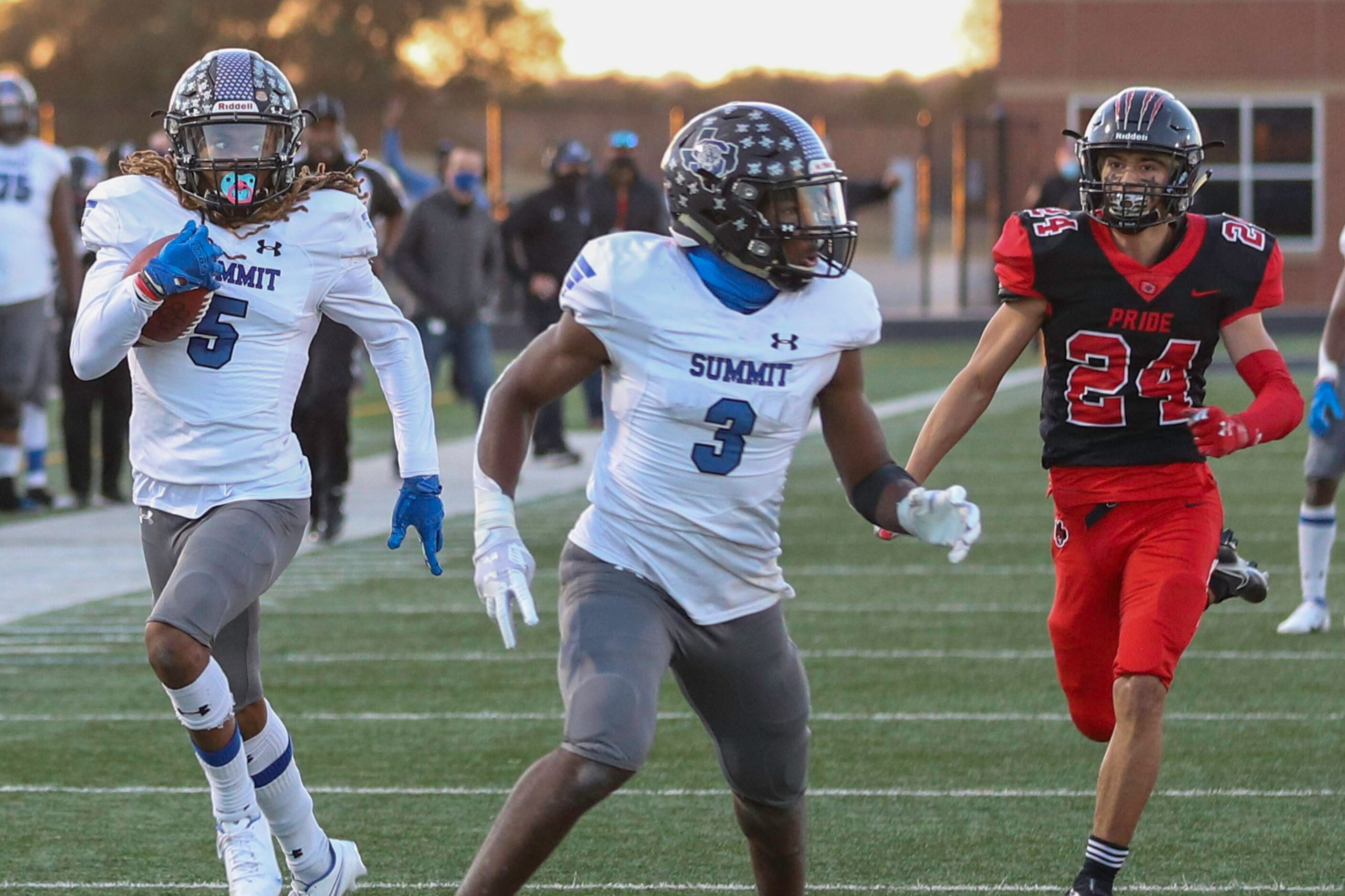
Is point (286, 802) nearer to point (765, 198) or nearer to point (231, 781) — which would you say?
point (231, 781)

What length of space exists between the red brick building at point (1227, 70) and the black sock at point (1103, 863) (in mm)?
24765

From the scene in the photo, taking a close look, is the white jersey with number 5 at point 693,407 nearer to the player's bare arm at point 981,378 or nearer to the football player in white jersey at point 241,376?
the football player in white jersey at point 241,376

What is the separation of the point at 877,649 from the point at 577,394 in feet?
34.9

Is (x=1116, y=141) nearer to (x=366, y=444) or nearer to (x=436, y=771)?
(x=436, y=771)

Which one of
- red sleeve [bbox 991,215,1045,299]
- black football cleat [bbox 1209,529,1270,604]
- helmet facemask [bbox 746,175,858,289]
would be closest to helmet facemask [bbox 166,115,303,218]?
helmet facemask [bbox 746,175,858,289]

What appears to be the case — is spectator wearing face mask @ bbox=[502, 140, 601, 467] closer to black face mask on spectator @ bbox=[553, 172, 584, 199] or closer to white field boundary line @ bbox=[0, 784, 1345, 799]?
black face mask on spectator @ bbox=[553, 172, 584, 199]

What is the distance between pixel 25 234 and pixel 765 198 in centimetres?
746

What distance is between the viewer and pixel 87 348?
14.6ft

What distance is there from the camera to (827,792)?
5582mm

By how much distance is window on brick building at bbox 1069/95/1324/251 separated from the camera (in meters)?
28.3

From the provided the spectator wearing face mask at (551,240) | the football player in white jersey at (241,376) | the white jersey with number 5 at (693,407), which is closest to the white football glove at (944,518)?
the white jersey with number 5 at (693,407)

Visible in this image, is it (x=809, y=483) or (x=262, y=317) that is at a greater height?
(x=262, y=317)

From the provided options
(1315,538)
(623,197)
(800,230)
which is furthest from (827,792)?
(623,197)

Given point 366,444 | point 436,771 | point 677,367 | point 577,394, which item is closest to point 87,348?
point 677,367
